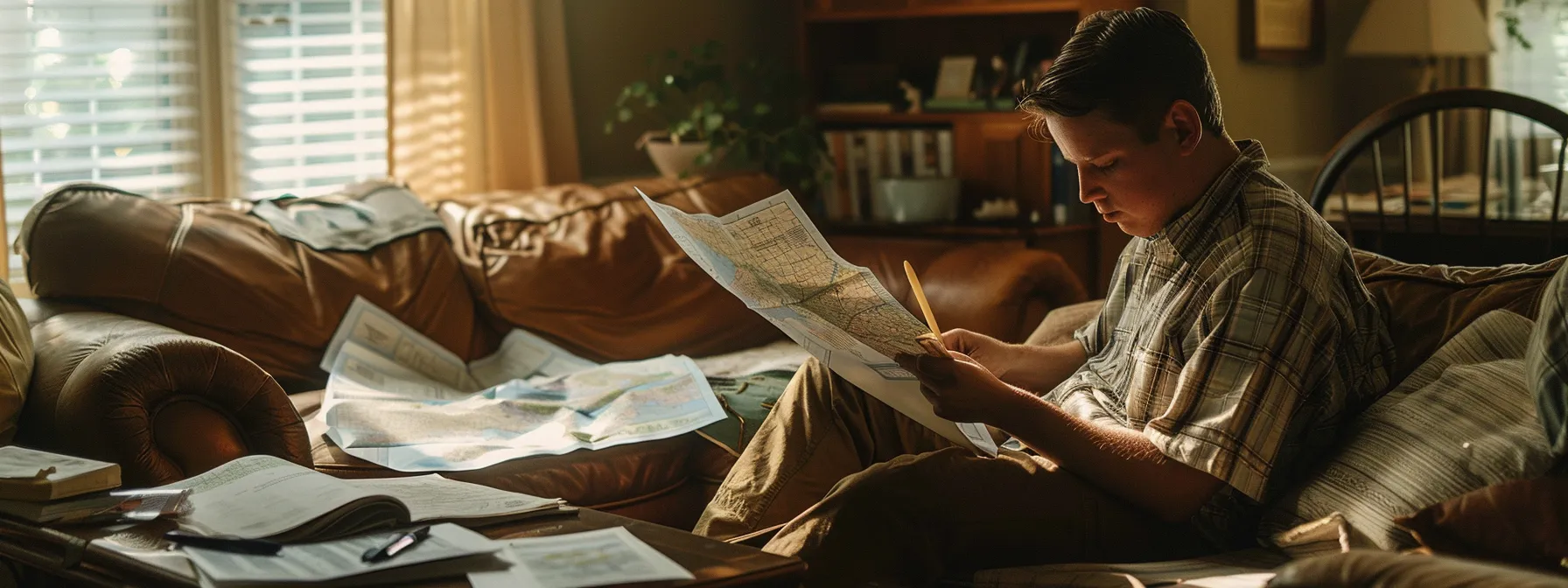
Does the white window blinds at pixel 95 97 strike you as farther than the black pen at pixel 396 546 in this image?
Yes

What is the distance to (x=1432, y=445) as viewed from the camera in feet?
4.41

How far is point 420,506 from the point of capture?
4.47 ft

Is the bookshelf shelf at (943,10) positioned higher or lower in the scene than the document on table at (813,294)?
higher

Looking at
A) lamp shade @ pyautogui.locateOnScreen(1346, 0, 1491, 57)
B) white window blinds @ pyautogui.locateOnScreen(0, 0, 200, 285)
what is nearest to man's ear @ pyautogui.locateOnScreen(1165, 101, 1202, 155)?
white window blinds @ pyautogui.locateOnScreen(0, 0, 200, 285)

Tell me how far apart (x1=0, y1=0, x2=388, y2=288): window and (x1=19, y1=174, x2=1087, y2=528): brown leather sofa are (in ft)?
1.68

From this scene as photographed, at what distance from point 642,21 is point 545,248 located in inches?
53.1

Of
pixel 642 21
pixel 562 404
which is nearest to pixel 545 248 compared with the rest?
pixel 562 404

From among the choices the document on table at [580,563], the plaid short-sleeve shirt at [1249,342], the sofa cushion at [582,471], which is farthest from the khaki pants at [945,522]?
the sofa cushion at [582,471]

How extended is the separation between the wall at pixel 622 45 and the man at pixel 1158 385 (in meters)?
2.48

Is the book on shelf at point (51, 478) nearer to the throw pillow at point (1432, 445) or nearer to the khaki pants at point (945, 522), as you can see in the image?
the khaki pants at point (945, 522)

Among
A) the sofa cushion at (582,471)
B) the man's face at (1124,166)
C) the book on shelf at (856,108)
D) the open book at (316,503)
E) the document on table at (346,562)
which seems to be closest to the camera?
the document on table at (346,562)

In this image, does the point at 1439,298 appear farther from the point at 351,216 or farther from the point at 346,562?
the point at 351,216

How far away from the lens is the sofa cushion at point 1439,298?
63.5 inches

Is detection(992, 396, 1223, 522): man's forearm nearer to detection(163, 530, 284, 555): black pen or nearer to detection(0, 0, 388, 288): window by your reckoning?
detection(163, 530, 284, 555): black pen
